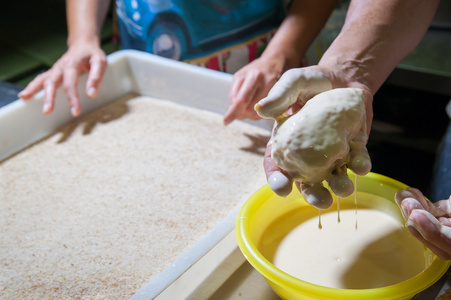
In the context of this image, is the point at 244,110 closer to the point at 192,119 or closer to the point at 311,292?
the point at 192,119

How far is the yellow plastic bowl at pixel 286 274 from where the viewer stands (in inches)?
24.2

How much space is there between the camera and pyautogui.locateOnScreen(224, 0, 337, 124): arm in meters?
1.10

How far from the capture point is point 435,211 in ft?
2.35

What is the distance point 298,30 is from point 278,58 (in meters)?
0.12

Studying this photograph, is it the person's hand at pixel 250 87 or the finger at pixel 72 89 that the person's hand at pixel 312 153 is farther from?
the finger at pixel 72 89

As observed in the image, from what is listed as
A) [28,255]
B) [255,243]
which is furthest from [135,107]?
[255,243]

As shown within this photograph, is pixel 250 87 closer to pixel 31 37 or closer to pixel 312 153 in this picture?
pixel 312 153

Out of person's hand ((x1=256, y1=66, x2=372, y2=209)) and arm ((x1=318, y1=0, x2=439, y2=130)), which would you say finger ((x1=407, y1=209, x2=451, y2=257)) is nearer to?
person's hand ((x1=256, y1=66, x2=372, y2=209))

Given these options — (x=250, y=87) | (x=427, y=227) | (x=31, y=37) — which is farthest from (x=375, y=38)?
(x=31, y=37)

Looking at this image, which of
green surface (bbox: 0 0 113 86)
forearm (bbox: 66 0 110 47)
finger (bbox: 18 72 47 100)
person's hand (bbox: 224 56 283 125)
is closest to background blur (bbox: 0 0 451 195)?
green surface (bbox: 0 0 113 86)

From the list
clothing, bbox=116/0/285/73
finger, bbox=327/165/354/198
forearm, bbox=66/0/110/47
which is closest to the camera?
finger, bbox=327/165/354/198

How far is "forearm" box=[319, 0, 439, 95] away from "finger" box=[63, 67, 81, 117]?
0.72 metres

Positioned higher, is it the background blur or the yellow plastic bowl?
the yellow plastic bowl

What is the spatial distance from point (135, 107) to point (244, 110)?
418 mm
